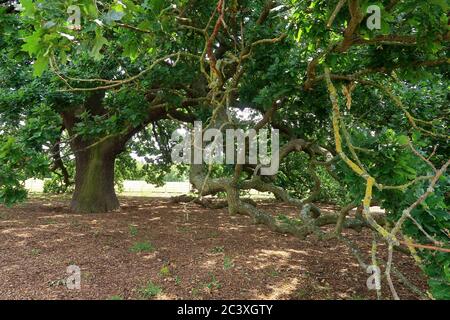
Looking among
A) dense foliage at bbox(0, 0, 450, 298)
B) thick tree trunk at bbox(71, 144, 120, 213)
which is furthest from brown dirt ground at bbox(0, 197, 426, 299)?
thick tree trunk at bbox(71, 144, 120, 213)

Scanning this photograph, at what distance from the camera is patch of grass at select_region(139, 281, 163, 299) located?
3.72 m

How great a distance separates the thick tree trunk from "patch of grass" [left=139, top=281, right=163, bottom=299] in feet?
18.9

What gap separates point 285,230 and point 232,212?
0.82m

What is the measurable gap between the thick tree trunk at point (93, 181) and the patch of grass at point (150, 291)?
5.75 m

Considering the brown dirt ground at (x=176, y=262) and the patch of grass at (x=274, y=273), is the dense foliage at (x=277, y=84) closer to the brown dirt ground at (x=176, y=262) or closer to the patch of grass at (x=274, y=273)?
the patch of grass at (x=274, y=273)

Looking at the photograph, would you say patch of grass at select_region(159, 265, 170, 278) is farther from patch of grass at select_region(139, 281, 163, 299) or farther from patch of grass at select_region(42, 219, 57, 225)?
patch of grass at select_region(42, 219, 57, 225)

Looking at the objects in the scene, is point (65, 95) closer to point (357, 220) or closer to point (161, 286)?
point (161, 286)

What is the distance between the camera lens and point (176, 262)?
15.9ft

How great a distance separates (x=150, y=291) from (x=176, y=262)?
1.08 meters

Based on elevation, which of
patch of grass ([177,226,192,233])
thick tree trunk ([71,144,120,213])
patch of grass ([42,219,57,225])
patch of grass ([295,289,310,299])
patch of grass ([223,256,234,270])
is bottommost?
patch of grass ([295,289,310,299])

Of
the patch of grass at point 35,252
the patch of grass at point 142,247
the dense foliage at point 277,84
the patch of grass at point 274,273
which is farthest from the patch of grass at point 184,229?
the patch of grass at point 274,273

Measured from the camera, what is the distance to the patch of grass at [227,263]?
4.66 metres

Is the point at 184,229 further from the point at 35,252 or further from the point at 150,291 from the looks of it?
the point at 150,291
